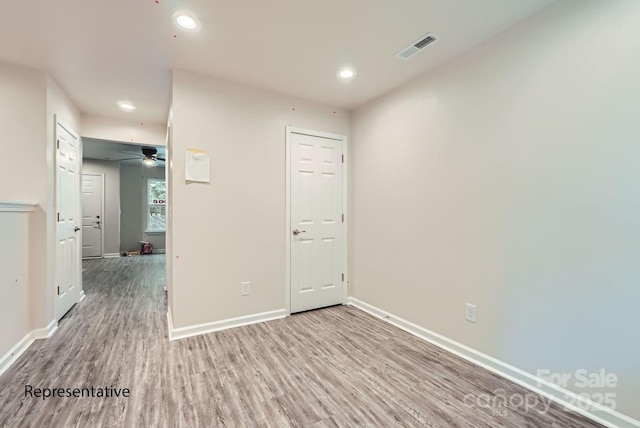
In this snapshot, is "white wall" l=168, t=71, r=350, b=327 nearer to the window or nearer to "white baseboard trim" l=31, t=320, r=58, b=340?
"white baseboard trim" l=31, t=320, r=58, b=340

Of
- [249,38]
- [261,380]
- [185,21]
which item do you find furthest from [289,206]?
[185,21]

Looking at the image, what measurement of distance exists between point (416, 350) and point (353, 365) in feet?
2.05

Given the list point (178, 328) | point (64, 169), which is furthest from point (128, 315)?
point (64, 169)

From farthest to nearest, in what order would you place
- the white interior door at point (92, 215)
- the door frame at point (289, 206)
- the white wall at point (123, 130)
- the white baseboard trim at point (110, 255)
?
1. the white baseboard trim at point (110, 255)
2. the white interior door at point (92, 215)
3. the white wall at point (123, 130)
4. the door frame at point (289, 206)

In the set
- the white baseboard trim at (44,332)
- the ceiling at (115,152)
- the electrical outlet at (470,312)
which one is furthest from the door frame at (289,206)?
the ceiling at (115,152)

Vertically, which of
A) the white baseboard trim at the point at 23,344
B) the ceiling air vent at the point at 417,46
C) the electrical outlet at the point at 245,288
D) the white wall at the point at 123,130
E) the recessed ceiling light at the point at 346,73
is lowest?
the white baseboard trim at the point at 23,344

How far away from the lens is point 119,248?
298 inches

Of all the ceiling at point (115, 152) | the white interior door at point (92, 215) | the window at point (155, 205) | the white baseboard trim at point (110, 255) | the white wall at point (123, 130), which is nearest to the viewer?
the white wall at point (123, 130)

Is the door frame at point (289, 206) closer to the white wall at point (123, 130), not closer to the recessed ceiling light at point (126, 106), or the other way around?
the recessed ceiling light at point (126, 106)

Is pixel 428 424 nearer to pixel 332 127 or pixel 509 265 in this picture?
pixel 509 265

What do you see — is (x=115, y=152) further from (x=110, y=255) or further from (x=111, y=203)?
(x=110, y=255)

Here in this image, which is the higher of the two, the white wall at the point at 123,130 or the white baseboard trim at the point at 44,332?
the white wall at the point at 123,130

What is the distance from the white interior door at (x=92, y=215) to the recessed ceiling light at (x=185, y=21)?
698 cm

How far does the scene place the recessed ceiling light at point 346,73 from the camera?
2680 mm
